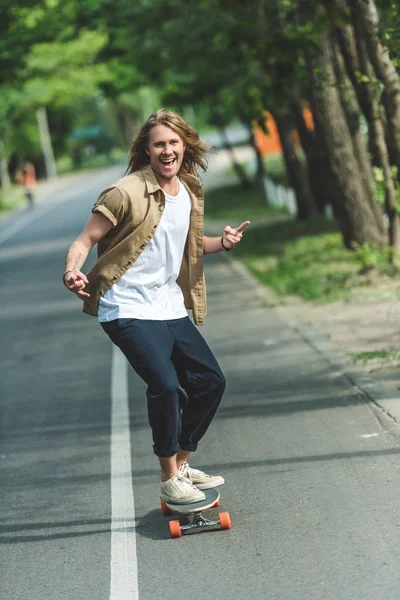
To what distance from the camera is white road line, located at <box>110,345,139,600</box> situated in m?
5.17

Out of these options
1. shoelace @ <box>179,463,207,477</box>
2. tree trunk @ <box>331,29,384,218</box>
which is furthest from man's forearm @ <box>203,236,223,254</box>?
tree trunk @ <box>331,29,384,218</box>

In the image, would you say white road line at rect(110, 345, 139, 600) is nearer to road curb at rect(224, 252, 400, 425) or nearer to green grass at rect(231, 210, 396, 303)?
road curb at rect(224, 252, 400, 425)

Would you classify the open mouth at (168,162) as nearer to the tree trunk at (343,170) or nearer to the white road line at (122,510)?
the white road line at (122,510)

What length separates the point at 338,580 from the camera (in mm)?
4848

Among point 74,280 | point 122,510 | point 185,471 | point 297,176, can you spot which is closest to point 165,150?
point 74,280

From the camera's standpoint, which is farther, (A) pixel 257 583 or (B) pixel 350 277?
(B) pixel 350 277

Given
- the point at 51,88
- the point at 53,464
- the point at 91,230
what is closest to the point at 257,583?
the point at 91,230

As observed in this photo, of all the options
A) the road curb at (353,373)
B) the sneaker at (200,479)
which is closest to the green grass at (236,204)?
the road curb at (353,373)

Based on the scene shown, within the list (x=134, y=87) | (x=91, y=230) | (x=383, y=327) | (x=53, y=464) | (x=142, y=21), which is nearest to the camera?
(x=91, y=230)

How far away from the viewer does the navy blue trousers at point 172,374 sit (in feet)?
18.7

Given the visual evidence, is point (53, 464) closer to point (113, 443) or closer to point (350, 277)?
point (113, 443)

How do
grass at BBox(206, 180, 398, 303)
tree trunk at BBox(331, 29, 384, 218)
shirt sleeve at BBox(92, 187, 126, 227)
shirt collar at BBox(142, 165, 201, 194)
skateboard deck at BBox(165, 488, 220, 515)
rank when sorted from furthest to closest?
1. tree trunk at BBox(331, 29, 384, 218)
2. grass at BBox(206, 180, 398, 303)
3. skateboard deck at BBox(165, 488, 220, 515)
4. shirt collar at BBox(142, 165, 201, 194)
5. shirt sleeve at BBox(92, 187, 126, 227)

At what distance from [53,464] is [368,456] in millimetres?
2168

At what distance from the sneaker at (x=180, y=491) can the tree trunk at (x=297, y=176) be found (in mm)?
19399
